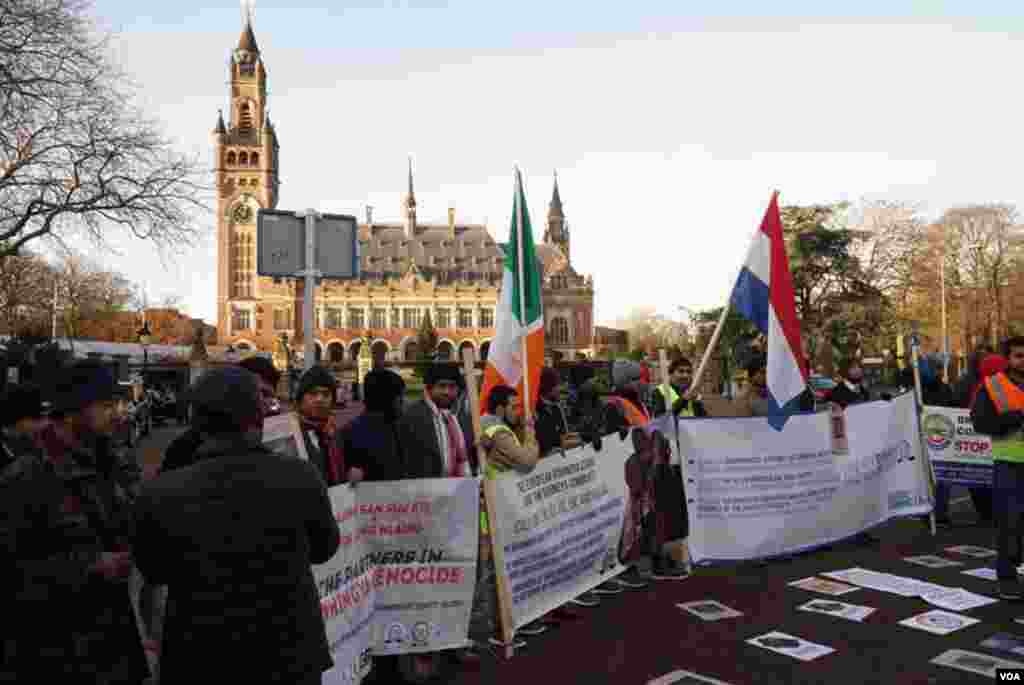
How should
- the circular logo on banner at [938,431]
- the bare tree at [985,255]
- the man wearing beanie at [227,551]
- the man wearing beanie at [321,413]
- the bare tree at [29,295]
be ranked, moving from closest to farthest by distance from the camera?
1. the man wearing beanie at [227,551]
2. the man wearing beanie at [321,413]
3. the circular logo on banner at [938,431]
4. the bare tree at [29,295]
5. the bare tree at [985,255]

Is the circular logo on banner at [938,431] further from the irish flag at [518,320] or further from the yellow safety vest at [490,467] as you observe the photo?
the yellow safety vest at [490,467]

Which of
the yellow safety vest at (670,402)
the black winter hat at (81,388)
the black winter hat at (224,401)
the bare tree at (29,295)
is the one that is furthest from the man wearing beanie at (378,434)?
the bare tree at (29,295)

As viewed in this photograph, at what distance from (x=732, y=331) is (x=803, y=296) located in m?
6.41

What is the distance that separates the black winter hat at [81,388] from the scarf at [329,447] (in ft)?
5.36

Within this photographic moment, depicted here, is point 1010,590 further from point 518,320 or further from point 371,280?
point 371,280

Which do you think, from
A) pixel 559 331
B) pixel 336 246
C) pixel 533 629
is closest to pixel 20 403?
pixel 336 246

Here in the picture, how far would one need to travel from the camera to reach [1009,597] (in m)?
5.85

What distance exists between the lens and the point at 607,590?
6.44 meters

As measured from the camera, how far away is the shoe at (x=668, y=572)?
6.75 m

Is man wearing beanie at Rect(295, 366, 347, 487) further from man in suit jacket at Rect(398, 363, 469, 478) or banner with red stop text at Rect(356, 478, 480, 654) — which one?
man in suit jacket at Rect(398, 363, 469, 478)

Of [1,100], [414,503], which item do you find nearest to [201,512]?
[414,503]

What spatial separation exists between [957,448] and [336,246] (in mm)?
7386

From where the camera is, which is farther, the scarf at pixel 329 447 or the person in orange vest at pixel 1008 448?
the person in orange vest at pixel 1008 448

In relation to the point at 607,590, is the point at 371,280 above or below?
above
